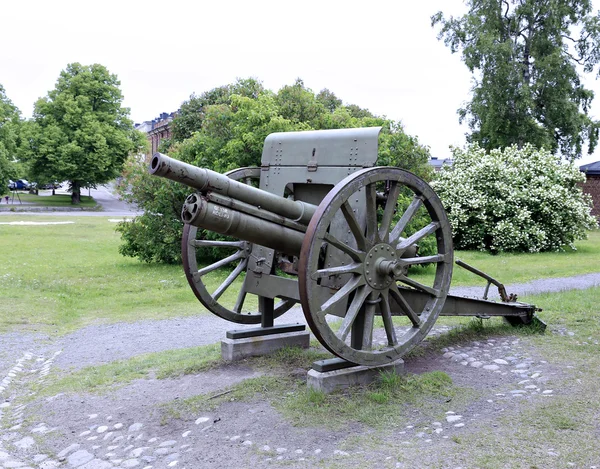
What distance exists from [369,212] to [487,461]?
215 cm

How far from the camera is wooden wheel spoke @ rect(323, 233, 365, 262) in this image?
16.3ft

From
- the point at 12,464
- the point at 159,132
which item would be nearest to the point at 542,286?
the point at 12,464

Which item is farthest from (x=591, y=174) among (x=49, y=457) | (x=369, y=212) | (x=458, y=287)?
(x=49, y=457)

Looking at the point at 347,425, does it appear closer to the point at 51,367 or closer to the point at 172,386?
the point at 172,386

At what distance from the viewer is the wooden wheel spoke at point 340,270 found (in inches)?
194

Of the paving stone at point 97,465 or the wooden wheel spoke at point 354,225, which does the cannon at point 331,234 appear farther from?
the paving stone at point 97,465

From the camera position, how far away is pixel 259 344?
6594 mm

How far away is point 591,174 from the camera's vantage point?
32.1 metres

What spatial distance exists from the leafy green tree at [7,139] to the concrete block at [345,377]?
128 feet

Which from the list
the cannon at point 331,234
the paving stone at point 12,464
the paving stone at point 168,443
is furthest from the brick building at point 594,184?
the paving stone at point 12,464

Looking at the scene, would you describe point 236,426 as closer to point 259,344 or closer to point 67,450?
point 67,450

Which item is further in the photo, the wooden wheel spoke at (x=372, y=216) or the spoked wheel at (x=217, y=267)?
the spoked wheel at (x=217, y=267)

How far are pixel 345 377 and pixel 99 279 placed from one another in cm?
904

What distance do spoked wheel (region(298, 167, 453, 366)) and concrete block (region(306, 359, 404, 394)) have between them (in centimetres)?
16
